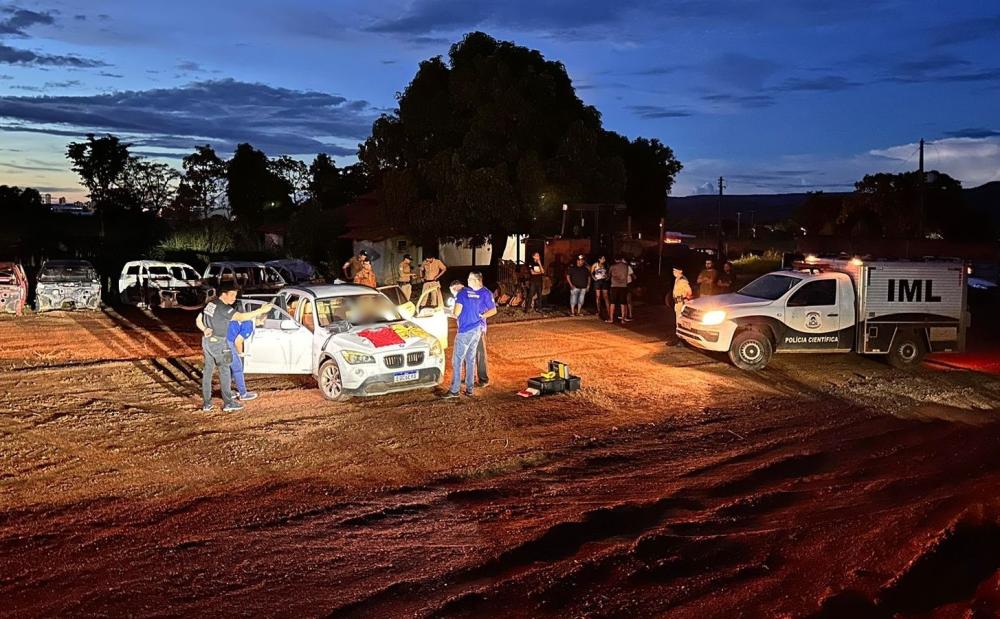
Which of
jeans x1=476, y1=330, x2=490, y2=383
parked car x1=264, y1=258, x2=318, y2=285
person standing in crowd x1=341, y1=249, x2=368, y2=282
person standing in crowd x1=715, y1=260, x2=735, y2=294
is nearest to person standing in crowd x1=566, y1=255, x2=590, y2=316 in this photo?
person standing in crowd x1=715, y1=260, x2=735, y2=294

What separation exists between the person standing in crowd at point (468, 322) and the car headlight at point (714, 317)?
185 inches

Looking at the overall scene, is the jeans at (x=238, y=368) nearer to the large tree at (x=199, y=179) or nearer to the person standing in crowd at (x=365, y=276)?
the person standing in crowd at (x=365, y=276)

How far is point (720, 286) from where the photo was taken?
60.9 ft

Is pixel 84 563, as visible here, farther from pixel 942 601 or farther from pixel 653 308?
pixel 653 308

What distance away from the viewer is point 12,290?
21.4 meters

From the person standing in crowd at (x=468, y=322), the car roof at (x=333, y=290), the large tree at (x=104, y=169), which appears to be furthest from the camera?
the large tree at (x=104, y=169)

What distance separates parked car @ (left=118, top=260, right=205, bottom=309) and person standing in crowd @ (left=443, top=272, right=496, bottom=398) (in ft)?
48.6

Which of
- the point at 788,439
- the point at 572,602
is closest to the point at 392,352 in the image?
the point at 788,439

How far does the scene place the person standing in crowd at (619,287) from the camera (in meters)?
21.0

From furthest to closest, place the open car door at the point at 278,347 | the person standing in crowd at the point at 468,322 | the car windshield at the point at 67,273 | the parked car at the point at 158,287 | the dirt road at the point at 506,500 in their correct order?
the parked car at the point at 158,287, the car windshield at the point at 67,273, the open car door at the point at 278,347, the person standing in crowd at the point at 468,322, the dirt road at the point at 506,500

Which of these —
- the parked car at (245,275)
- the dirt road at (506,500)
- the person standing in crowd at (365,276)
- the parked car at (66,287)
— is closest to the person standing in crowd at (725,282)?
the dirt road at (506,500)

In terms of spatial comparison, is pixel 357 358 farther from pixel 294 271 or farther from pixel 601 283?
pixel 294 271


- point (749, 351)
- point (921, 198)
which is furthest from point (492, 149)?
point (921, 198)

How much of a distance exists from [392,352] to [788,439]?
5.15 metres
